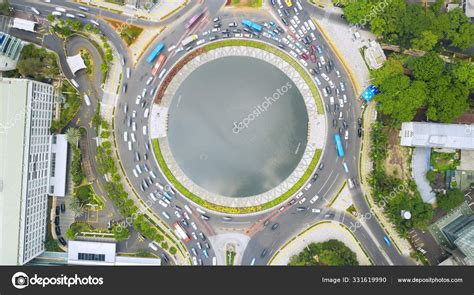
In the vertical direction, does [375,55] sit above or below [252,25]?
below

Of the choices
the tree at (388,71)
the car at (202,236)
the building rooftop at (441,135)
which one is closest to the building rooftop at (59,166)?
the car at (202,236)

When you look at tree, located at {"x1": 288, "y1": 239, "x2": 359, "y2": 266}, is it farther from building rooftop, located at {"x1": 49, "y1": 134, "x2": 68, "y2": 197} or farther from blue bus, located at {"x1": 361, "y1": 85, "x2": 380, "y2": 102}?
building rooftop, located at {"x1": 49, "y1": 134, "x2": 68, "y2": 197}

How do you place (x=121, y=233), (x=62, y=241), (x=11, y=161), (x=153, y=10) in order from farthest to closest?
(x=153, y=10), (x=62, y=241), (x=121, y=233), (x=11, y=161)

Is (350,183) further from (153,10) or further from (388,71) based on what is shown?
(153,10)

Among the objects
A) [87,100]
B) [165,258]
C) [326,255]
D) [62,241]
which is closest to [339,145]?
[326,255]

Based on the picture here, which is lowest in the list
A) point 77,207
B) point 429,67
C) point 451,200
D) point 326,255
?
point 326,255

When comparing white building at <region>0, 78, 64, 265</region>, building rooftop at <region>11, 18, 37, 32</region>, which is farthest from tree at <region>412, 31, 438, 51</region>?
building rooftop at <region>11, 18, 37, 32</region>
